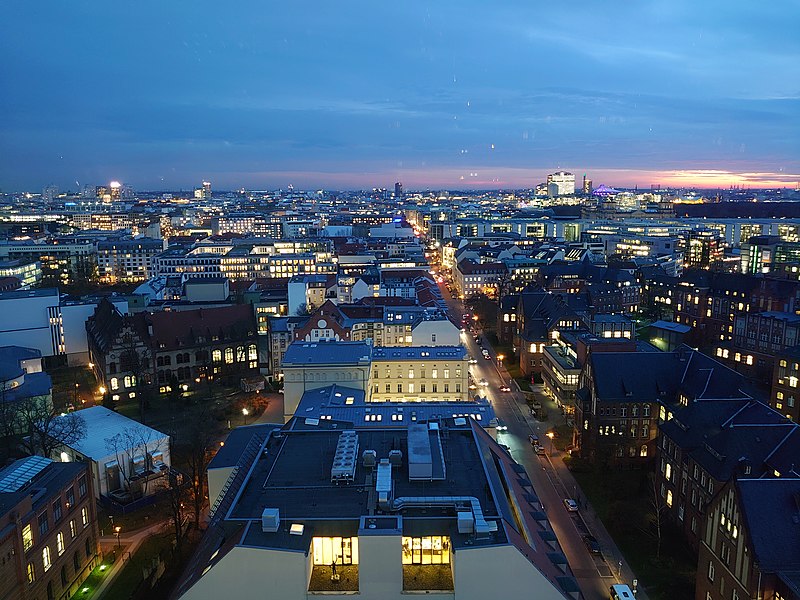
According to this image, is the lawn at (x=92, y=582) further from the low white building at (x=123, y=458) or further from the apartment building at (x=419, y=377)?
the apartment building at (x=419, y=377)

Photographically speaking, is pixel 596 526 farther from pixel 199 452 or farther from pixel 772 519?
pixel 199 452

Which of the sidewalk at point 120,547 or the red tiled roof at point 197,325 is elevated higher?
the red tiled roof at point 197,325

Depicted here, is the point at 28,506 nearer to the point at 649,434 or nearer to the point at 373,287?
the point at 649,434

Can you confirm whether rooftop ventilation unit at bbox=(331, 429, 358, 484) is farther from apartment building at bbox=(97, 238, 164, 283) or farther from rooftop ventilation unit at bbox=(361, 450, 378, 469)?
apartment building at bbox=(97, 238, 164, 283)

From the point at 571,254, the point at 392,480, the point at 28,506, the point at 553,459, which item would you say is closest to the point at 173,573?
the point at 28,506

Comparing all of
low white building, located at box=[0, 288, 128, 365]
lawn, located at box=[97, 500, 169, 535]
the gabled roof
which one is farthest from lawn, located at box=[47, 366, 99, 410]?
the gabled roof

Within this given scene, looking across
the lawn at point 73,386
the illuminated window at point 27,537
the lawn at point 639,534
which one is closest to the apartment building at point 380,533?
the lawn at point 639,534
